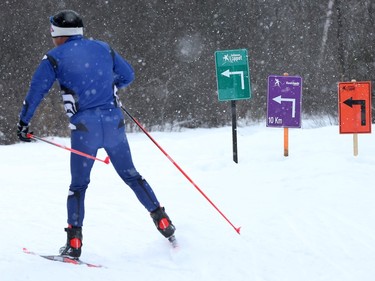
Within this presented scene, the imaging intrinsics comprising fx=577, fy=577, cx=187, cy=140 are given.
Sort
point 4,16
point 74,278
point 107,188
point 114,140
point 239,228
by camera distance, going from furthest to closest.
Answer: point 4,16, point 107,188, point 239,228, point 114,140, point 74,278

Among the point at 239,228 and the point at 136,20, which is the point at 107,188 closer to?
the point at 239,228

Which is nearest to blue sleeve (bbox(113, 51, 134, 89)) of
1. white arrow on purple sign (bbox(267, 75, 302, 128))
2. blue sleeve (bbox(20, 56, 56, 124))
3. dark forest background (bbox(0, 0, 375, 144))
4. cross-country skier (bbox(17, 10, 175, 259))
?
cross-country skier (bbox(17, 10, 175, 259))

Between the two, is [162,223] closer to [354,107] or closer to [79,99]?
[79,99]

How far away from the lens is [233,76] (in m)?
8.90

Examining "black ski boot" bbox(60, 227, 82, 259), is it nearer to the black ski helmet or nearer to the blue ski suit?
the blue ski suit

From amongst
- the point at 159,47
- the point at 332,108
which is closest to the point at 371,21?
the point at 332,108

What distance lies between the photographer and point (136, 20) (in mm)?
18250

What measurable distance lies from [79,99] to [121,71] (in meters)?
0.51

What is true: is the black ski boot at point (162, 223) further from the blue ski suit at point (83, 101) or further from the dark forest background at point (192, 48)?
the dark forest background at point (192, 48)

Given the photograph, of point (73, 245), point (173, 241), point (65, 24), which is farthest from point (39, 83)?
point (173, 241)

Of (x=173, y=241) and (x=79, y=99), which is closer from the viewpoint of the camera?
(x=79, y=99)

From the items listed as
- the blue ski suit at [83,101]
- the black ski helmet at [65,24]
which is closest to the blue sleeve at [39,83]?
the blue ski suit at [83,101]

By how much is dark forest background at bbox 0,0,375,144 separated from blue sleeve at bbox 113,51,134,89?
12.1 meters

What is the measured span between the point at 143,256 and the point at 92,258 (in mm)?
401
